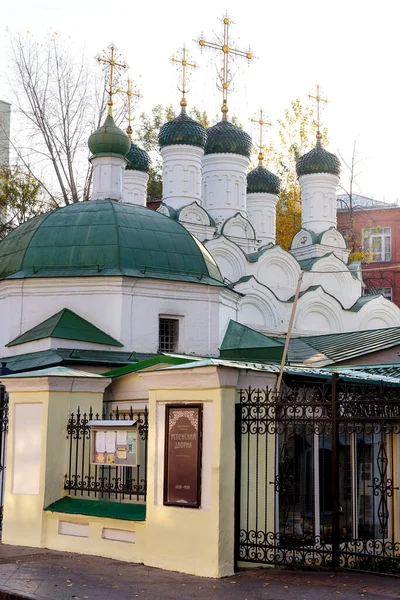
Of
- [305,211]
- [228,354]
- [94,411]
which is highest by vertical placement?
[305,211]

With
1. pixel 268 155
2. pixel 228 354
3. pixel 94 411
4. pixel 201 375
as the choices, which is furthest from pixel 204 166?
pixel 201 375

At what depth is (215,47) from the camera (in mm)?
34000

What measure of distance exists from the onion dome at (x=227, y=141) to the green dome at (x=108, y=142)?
31.6 ft

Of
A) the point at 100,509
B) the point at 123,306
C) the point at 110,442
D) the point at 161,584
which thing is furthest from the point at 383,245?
the point at 161,584

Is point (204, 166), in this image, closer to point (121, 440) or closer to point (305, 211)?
point (305, 211)

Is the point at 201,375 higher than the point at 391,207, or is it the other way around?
the point at 391,207

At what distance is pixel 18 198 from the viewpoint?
1228 inches

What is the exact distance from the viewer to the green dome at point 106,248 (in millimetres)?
18125

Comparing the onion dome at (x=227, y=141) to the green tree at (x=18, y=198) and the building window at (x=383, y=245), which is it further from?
the building window at (x=383, y=245)

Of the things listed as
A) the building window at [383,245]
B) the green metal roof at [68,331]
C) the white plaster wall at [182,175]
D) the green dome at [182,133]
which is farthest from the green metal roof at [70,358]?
the building window at [383,245]

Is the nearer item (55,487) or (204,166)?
(55,487)

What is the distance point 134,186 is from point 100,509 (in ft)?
79.0

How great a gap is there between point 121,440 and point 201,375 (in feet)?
5.57

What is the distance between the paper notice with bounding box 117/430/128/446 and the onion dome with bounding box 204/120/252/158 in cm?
2233
